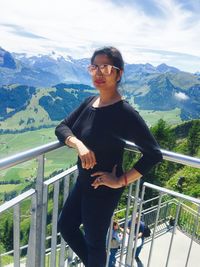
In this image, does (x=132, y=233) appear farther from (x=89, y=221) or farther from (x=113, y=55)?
(x=113, y=55)

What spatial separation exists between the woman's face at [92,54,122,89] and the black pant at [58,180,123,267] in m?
0.86

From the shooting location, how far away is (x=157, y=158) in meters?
2.77

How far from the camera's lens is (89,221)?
113 inches

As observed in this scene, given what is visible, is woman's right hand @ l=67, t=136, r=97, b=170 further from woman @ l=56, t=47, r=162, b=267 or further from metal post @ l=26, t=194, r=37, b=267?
metal post @ l=26, t=194, r=37, b=267

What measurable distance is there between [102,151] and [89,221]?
597 mm

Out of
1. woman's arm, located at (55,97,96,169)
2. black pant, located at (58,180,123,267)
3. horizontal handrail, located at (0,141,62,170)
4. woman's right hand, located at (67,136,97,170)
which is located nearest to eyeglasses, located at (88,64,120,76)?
woman's arm, located at (55,97,96,169)

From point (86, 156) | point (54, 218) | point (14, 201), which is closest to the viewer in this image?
point (14, 201)

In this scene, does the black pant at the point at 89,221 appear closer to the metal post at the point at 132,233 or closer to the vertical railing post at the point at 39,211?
the vertical railing post at the point at 39,211

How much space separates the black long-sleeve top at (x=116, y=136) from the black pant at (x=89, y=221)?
223 millimetres

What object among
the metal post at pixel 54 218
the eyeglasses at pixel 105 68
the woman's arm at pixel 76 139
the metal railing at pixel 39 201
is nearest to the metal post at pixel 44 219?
the metal railing at pixel 39 201

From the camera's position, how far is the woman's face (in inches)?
113

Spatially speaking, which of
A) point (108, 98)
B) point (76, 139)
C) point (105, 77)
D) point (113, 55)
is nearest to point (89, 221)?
point (76, 139)

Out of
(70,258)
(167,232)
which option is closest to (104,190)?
(70,258)

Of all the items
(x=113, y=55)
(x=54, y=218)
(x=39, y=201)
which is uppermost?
(x=113, y=55)
